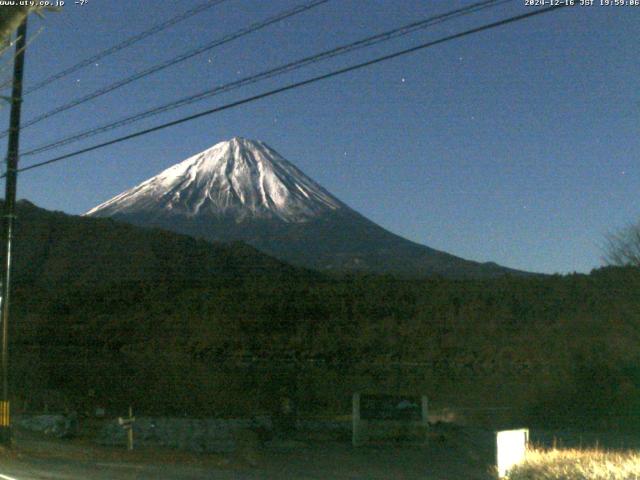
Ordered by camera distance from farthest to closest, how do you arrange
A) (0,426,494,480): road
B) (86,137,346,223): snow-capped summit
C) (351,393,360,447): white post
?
(86,137,346,223): snow-capped summit, (351,393,360,447): white post, (0,426,494,480): road

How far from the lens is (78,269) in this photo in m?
76.7

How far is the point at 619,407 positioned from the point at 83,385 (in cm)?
2384

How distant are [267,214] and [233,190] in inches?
460

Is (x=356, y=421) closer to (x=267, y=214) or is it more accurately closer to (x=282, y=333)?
(x=282, y=333)

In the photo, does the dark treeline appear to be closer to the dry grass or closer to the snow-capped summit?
the dry grass

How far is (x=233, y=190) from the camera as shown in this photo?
17175cm

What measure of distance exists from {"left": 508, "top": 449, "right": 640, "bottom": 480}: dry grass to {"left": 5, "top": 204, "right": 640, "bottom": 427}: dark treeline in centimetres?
1577

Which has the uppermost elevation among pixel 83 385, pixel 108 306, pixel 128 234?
pixel 128 234

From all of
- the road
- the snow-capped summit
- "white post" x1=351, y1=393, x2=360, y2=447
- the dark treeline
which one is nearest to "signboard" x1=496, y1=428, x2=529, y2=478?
the road

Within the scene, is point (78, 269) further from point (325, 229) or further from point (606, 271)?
point (325, 229)

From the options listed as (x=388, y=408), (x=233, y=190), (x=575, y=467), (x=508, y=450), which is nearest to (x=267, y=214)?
(x=233, y=190)

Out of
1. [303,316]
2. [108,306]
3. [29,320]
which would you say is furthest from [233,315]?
[29,320]

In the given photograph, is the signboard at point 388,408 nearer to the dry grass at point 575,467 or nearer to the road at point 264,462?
the road at point 264,462

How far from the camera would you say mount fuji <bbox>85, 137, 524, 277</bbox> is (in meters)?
142
